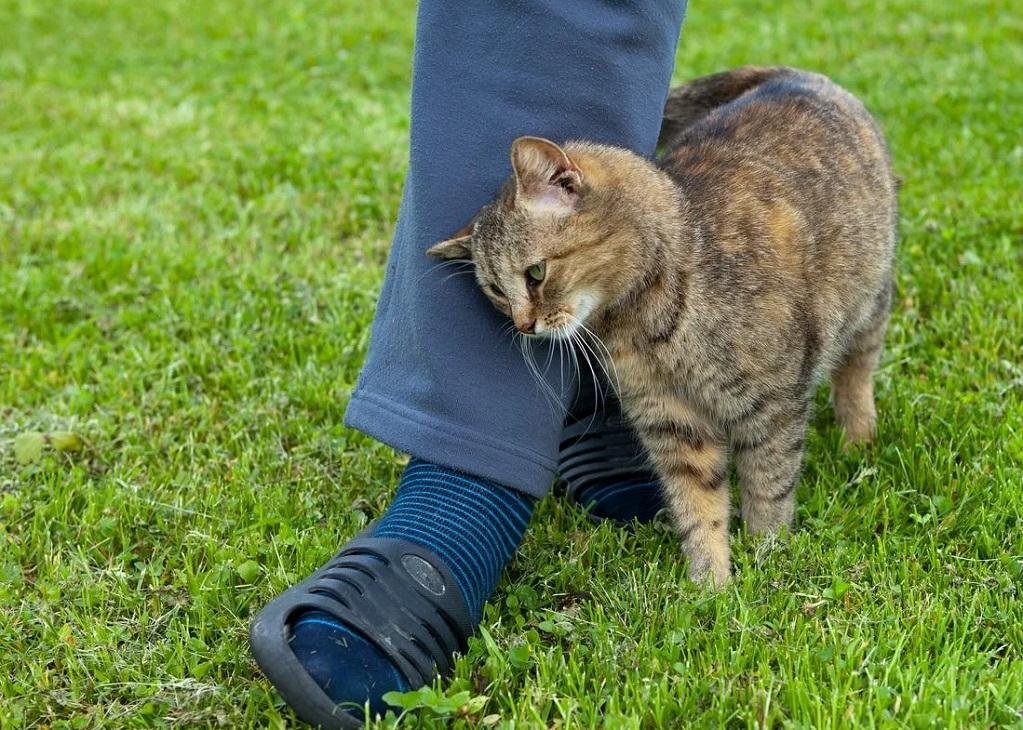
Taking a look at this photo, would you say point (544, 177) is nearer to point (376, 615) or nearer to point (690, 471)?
point (690, 471)

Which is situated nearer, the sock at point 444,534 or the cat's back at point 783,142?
the sock at point 444,534

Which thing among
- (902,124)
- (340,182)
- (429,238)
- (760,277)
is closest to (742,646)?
(760,277)

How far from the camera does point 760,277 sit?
2.44 m

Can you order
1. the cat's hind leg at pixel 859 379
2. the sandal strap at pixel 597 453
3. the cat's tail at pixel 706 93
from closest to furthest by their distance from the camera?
the sandal strap at pixel 597 453 < the cat's hind leg at pixel 859 379 < the cat's tail at pixel 706 93

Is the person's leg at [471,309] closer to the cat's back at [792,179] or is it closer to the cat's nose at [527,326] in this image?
the cat's nose at [527,326]

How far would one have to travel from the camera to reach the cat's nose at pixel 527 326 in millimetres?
2338

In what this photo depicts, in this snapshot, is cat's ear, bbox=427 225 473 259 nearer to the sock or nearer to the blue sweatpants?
the blue sweatpants

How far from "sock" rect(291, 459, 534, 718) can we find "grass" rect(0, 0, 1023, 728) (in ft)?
0.31

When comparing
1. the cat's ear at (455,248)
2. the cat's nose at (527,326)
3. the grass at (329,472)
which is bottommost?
the grass at (329,472)

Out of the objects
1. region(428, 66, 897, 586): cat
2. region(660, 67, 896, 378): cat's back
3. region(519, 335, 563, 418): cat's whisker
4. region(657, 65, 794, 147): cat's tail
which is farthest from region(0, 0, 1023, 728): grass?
region(657, 65, 794, 147): cat's tail

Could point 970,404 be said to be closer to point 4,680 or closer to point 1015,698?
point 1015,698

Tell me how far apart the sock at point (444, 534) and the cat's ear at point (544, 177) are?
2.01ft

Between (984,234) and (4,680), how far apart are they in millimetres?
3428

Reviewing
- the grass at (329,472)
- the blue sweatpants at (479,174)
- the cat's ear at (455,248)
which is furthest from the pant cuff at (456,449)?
the cat's ear at (455,248)
